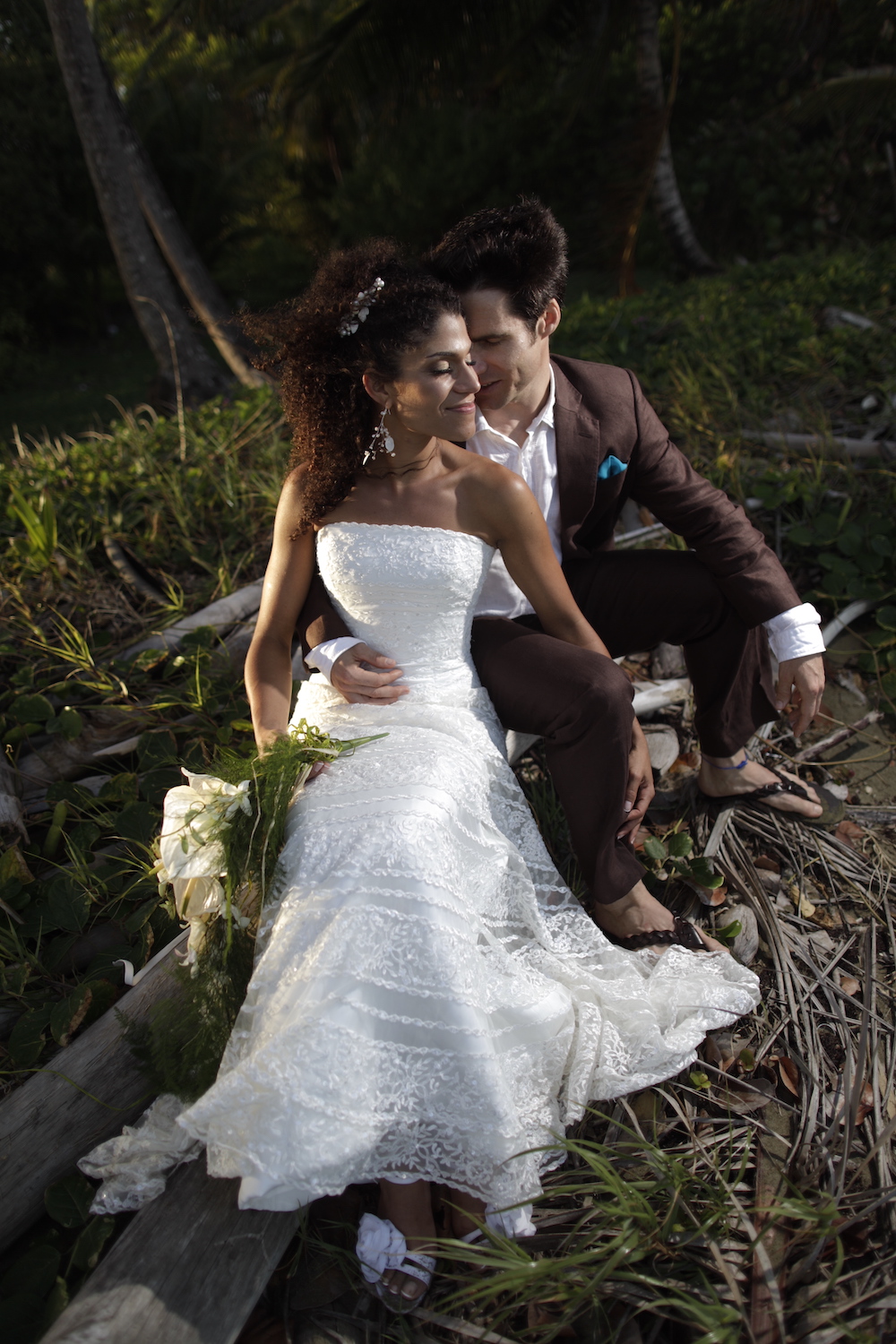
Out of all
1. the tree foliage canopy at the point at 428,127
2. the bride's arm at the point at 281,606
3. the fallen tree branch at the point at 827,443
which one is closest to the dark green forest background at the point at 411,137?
the tree foliage canopy at the point at 428,127

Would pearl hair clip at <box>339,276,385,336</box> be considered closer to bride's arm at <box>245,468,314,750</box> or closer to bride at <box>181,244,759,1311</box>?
bride at <box>181,244,759,1311</box>

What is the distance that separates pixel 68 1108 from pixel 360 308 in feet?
7.46

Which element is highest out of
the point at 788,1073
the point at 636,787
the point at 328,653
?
the point at 328,653

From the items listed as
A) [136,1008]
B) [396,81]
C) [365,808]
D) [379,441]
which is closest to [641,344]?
[379,441]

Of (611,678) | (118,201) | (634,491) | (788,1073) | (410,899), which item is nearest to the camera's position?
(410,899)

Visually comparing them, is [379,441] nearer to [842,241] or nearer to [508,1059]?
[508,1059]

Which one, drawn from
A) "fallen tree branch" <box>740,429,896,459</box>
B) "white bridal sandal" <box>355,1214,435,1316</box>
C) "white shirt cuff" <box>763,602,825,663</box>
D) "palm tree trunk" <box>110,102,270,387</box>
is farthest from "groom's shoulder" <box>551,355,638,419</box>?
"palm tree trunk" <box>110,102,270,387</box>

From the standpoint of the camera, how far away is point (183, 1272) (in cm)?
166

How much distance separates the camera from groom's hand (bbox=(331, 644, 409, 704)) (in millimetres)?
2373

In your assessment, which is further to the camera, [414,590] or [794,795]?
[794,795]

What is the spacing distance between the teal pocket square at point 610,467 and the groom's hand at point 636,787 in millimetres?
855

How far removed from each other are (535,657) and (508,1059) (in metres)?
1.07

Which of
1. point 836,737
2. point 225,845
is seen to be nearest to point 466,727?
point 225,845

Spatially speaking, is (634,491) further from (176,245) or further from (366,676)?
(176,245)
